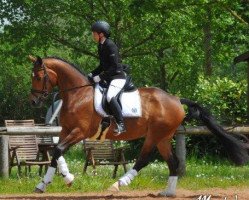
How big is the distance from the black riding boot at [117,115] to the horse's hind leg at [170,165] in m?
0.91

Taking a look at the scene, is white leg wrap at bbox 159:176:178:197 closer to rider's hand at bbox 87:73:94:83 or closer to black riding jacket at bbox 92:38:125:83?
black riding jacket at bbox 92:38:125:83

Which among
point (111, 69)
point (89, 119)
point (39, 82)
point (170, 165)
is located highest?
point (111, 69)

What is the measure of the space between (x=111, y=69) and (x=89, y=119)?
0.93m

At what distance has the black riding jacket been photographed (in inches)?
482

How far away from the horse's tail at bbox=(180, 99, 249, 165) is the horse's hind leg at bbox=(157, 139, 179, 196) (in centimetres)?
77

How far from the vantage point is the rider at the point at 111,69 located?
12.3 meters

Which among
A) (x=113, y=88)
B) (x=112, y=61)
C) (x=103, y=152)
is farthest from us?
(x=103, y=152)

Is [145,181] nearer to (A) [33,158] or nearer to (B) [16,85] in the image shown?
(A) [33,158]

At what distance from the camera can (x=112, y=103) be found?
12305mm

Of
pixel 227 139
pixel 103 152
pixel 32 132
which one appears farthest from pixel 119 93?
pixel 103 152

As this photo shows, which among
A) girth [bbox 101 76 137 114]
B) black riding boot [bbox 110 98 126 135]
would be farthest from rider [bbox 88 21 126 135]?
girth [bbox 101 76 137 114]

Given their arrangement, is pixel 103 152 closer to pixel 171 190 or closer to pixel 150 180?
pixel 150 180

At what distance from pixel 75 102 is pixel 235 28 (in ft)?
34.9

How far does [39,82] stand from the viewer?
490 inches
